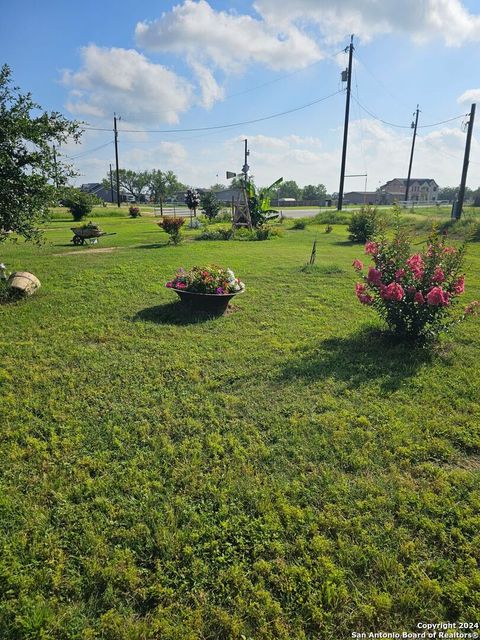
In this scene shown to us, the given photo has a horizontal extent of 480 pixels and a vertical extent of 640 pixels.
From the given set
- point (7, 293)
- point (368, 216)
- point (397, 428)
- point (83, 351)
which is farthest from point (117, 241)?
point (397, 428)

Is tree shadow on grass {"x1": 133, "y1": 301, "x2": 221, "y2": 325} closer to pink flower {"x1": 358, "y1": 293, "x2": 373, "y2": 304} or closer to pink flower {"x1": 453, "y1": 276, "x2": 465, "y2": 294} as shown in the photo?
pink flower {"x1": 358, "y1": 293, "x2": 373, "y2": 304}

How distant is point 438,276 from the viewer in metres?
4.42

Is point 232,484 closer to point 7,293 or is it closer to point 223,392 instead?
point 223,392

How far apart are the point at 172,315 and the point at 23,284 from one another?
283 cm

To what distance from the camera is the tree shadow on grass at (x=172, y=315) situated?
576 cm

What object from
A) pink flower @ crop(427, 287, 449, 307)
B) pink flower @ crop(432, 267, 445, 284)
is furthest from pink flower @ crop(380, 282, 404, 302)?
pink flower @ crop(432, 267, 445, 284)

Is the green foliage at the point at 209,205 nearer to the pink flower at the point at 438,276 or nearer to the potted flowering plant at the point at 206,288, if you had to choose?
the potted flowering plant at the point at 206,288

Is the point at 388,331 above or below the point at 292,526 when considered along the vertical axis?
above

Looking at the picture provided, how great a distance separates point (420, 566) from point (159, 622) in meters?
1.30

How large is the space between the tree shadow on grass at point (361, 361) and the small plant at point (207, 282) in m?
1.80

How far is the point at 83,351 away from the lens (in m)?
4.50

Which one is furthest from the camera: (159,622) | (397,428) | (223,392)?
(223,392)

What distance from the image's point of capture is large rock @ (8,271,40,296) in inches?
258

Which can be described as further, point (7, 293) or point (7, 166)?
point (7, 293)
